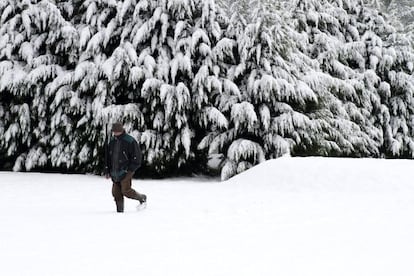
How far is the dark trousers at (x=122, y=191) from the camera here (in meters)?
7.98

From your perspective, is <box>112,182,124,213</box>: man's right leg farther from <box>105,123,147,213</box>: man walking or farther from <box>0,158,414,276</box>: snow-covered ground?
<box>0,158,414,276</box>: snow-covered ground

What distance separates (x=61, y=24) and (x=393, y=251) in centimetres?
1277

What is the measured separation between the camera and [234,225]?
7.01 m

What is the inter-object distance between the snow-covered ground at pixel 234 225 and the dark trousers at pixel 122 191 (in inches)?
9.5

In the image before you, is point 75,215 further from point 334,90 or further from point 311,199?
point 334,90

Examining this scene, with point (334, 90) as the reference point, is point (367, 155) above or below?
below

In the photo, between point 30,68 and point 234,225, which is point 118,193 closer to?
point 234,225

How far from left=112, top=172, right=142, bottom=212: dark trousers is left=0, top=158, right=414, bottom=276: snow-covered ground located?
24 cm

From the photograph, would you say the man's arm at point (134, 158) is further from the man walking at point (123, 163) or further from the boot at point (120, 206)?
the boot at point (120, 206)

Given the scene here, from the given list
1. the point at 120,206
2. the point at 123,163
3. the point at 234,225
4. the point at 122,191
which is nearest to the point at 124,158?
the point at 123,163

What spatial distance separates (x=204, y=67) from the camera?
1403 cm

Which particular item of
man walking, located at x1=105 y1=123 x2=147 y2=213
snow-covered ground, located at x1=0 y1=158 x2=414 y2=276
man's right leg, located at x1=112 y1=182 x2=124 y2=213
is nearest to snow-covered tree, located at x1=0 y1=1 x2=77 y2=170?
snow-covered ground, located at x1=0 y1=158 x2=414 y2=276

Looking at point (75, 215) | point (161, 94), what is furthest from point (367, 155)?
point (75, 215)

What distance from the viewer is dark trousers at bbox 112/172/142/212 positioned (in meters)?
7.98
